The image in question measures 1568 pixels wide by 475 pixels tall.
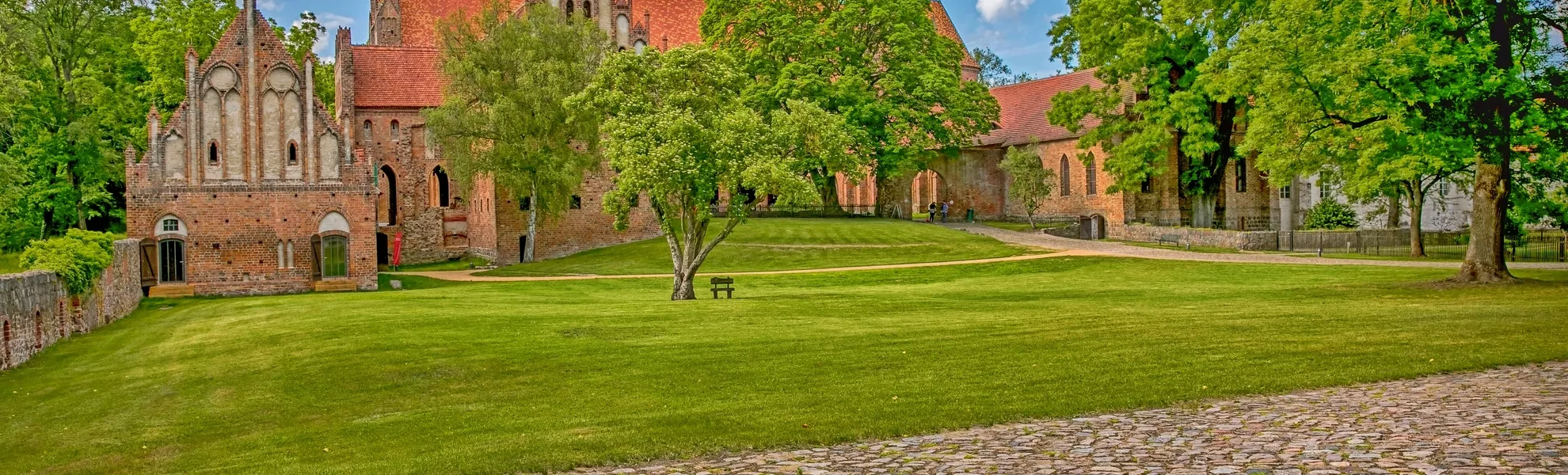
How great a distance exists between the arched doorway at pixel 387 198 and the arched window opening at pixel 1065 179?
106ft

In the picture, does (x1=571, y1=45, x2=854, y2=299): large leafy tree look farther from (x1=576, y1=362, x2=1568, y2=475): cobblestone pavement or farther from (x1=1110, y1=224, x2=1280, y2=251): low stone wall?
(x1=1110, y1=224, x2=1280, y2=251): low stone wall

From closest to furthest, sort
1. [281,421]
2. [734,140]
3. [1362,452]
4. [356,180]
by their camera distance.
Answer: [1362,452] < [281,421] < [734,140] < [356,180]

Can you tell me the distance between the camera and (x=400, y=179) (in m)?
55.3

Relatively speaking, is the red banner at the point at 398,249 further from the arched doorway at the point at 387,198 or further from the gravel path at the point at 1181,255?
the gravel path at the point at 1181,255

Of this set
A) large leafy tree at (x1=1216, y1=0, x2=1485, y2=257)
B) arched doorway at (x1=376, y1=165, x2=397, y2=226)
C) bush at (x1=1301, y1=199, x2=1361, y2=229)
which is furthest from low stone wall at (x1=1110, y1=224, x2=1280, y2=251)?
arched doorway at (x1=376, y1=165, x2=397, y2=226)

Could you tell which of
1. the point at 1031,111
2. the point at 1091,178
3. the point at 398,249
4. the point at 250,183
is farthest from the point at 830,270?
the point at 1031,111

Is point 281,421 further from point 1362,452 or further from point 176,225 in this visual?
point 176,225

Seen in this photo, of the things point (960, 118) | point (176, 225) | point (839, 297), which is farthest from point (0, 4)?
point (960, 118)

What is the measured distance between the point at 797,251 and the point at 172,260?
20675 mm

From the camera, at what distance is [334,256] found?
131ft

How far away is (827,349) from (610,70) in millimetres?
12750

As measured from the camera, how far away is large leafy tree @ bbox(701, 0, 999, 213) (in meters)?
50.8

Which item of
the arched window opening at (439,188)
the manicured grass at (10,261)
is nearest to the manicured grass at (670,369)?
the manicured grass at (10,261)

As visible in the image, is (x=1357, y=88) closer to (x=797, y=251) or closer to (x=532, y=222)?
(x=797, y=251)
